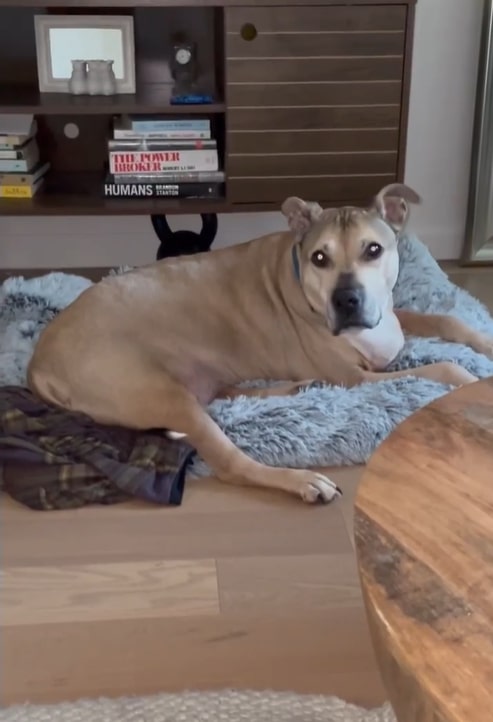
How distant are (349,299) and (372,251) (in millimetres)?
118

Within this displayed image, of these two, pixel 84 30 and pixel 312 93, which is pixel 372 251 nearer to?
pixel 312 93

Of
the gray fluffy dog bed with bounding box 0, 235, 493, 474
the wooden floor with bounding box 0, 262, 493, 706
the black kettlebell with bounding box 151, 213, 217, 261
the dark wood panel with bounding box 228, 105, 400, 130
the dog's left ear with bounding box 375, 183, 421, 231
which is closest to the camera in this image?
the wooden floor with bounding box 0, 262, 493, 706

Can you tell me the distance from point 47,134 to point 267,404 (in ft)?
4.61

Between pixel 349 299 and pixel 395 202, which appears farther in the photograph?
pixel 395 202

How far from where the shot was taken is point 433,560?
0.90 metres

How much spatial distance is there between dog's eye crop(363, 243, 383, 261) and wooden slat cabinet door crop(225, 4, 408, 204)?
0.74 metres

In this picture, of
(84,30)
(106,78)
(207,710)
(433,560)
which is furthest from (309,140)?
(433,560)

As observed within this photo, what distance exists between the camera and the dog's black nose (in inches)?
81.0

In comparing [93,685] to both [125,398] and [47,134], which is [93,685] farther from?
[47,134]

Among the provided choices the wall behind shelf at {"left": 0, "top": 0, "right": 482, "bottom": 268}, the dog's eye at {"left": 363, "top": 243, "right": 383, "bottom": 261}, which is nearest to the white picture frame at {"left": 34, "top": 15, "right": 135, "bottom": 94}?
the wall behind shelf at {"left": 0, "top": 0, "right": 482, "bottom": 268}

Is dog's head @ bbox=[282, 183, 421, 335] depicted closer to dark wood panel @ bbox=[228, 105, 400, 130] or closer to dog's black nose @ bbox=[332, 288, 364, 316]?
dog's black nose @ bbox=[332, 288, 364, 316]

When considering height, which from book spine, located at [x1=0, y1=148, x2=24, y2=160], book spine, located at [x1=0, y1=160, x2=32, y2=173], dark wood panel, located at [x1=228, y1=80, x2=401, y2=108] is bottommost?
book spine, located at [x1=0, y1=160, x2=32, y2=173]

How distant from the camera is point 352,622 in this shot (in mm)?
Result: 1634

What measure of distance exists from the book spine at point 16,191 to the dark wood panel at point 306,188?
57 centimetres
